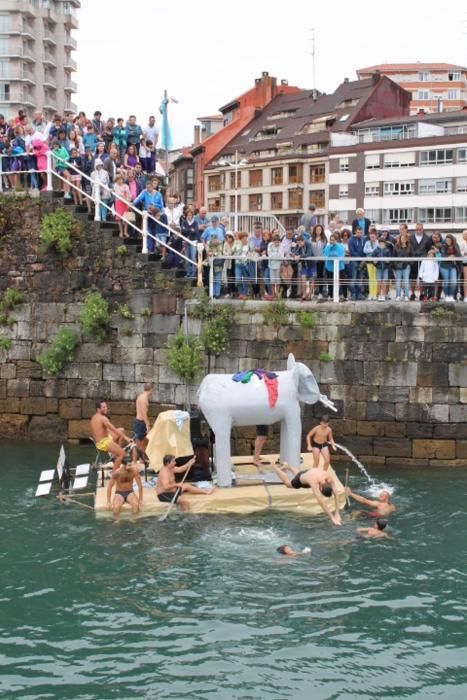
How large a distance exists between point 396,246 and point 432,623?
9951 millimetres

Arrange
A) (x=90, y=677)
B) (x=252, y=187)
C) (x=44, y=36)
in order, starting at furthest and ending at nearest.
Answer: (x=44, y=36) → (x=252, y=187) → (x=90, y=677)

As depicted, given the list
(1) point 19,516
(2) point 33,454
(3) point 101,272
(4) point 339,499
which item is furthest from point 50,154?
(4) point 339,499

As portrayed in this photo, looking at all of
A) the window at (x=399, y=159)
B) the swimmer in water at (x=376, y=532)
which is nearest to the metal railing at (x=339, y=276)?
→ the swimmer in water at (x=376, y=532)

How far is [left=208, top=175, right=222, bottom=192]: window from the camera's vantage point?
241ft

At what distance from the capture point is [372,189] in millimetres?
63938

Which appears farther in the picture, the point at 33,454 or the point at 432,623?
the point at 33,454

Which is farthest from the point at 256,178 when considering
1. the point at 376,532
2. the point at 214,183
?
the point at 376,532

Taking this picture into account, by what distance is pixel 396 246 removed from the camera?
1973 centimetres

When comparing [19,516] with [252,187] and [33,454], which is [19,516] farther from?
[252,187]

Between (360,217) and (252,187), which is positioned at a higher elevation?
(252,187)

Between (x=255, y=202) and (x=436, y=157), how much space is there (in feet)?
51.0

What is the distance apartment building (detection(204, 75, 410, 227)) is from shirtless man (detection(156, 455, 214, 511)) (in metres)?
50.8

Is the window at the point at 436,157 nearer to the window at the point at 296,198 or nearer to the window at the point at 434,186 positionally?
the window at the point at 434,186

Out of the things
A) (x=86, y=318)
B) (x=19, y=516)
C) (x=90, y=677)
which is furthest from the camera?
(x=86, y=318)
